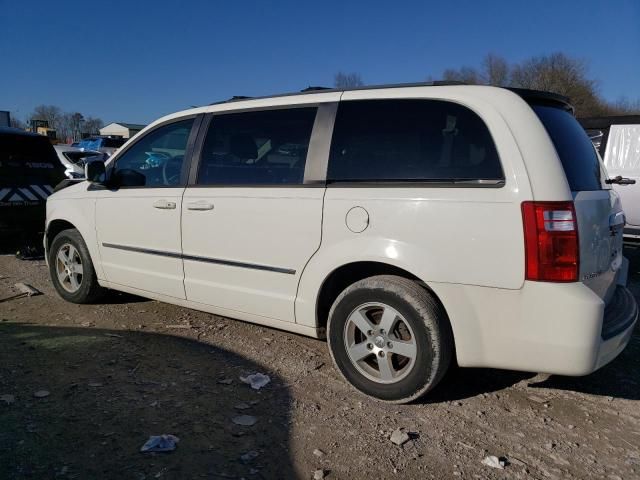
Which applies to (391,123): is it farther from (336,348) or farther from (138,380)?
(138,380)

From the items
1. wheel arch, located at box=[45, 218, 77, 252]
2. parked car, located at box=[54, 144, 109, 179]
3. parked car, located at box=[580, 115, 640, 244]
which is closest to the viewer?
wheel arch, located at box=[45, 218, 77, 252]

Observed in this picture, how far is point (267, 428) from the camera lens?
290cm

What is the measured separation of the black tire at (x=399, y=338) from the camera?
9.73 feet

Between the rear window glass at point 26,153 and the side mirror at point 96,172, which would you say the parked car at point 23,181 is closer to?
the rear window glass at point 26,153

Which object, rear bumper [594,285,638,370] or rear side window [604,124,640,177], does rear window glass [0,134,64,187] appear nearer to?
rear bumper [594,285,638,370]

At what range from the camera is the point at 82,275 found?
16.6ft

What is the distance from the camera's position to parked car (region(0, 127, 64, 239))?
22.9ft

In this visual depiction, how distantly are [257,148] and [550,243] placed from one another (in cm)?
219

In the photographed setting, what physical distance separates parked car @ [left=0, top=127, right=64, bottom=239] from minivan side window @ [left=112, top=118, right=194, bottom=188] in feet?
10.5

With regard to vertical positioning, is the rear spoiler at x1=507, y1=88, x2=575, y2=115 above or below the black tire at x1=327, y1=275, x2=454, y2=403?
above

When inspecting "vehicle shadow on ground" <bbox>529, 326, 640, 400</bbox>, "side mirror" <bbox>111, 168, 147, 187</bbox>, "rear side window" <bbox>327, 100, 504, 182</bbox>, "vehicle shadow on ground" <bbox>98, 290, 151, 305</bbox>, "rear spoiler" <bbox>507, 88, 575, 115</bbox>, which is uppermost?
"rear spoiler" <bbox>507, 88, 575, 115</bbox>

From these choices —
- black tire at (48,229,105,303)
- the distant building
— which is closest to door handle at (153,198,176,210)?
black tire at (48,229,105,303)

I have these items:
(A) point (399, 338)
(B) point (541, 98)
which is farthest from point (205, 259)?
(B) point (541, 98)

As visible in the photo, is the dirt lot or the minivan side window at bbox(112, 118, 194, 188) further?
the minivan side window at bbox(112, 118, 194, 188)
